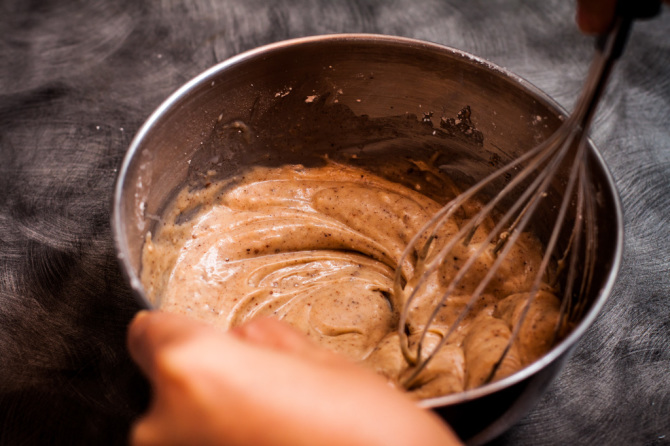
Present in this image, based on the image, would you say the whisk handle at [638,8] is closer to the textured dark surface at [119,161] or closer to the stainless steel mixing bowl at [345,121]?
the stainless steel mixing bowl at [345,121]

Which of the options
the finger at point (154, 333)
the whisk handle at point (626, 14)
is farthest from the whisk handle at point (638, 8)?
the finger at point (154, 333)

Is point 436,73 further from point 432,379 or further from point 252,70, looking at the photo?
point 432,379

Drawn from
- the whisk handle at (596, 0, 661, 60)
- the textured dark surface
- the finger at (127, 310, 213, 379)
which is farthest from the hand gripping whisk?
the finger at (127, 310, 213, 379)

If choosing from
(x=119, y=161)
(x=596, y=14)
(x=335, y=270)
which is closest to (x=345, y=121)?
(x=335, y=270)

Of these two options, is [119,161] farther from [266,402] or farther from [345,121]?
[266,402]

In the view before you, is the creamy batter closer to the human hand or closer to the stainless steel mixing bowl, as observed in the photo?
the stainless steel mixing bowl
